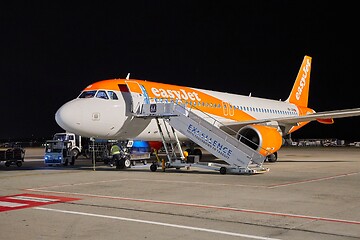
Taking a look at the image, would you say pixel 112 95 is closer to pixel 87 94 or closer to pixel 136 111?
pixel 87 94

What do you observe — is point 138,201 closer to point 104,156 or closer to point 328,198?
point 328,198

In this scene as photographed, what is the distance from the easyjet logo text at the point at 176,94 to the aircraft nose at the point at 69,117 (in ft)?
12.6

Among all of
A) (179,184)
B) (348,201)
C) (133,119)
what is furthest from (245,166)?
(348,201)

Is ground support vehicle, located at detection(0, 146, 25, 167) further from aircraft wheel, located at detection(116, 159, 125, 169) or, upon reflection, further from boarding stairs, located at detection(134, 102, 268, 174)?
boarding stairs, located at detection(134, 102, 268, 174)

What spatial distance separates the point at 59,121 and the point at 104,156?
6.64 metres

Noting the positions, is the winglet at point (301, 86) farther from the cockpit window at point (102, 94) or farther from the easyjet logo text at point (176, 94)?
the cockpit window at point (102, 94)

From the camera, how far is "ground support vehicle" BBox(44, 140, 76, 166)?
2173 cm

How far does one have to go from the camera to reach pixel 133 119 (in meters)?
17.0

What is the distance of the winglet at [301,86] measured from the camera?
3262cm

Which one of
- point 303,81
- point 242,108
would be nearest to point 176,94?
point 242,108

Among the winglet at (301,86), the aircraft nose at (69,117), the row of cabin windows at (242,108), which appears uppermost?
the winglet at (301,86)

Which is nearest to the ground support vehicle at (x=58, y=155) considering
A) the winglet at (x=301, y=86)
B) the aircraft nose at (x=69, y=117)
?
the aircraft nose at (x=69, y=117)

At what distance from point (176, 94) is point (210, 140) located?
4.67 m

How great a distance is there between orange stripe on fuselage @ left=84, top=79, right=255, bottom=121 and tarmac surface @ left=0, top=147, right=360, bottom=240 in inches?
215
